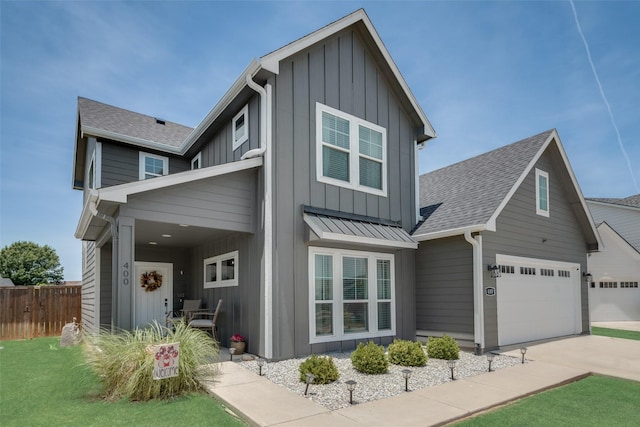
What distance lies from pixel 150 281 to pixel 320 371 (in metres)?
7.24

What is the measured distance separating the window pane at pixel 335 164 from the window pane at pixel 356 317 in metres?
2.85

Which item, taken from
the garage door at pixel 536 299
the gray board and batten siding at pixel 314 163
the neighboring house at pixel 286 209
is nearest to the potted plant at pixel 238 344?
the neighboring house at pixel 286 209

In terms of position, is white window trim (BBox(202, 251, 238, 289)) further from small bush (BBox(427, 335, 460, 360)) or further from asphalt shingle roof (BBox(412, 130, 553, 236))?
asphalt shingle roof (BBox(412, 130, 553, 236))

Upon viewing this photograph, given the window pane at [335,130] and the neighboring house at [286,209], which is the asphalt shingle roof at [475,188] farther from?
the window pane at [335,130]

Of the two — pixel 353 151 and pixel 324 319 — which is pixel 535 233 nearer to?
pixel 353 151

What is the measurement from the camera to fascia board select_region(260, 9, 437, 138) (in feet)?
26.2

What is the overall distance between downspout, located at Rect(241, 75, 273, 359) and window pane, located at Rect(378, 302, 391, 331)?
2.97 m

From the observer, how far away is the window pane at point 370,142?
971 cm

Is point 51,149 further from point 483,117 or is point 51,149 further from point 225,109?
point 483,117

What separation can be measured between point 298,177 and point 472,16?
7.24 m

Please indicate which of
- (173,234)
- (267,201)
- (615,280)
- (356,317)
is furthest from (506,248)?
(615,280)

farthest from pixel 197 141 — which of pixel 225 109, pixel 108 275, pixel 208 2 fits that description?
pixel 108 275

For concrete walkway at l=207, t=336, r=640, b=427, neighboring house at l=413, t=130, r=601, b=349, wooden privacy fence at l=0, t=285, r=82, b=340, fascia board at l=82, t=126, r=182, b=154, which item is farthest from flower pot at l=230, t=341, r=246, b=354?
wooden privacy fence at l=0, t=285, r=82, b=340

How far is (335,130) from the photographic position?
9.20m
